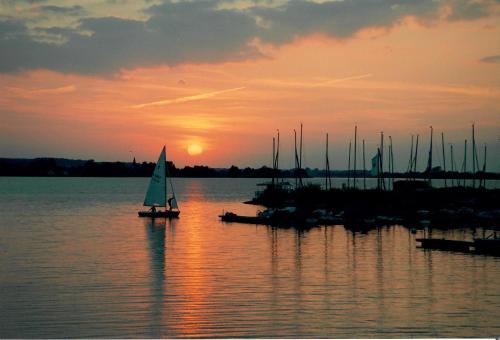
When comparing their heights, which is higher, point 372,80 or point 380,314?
point 372,80

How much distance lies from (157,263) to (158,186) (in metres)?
15.8

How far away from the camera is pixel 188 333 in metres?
10.8

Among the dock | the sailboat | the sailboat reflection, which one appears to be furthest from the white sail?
the dock

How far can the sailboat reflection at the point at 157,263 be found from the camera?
470 inches

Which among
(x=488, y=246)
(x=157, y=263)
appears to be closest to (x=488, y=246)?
(x=488, y=246)

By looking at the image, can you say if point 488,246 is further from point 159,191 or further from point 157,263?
point 159,191

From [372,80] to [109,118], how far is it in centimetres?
1081

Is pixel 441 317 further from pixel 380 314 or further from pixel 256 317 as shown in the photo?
pixel 256 317

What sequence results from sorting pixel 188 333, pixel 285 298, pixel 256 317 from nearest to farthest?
pixel 188 333 < pixel 256 317 < pixel 285 298

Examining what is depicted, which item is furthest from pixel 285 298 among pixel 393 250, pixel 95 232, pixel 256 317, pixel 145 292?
pixel 95 232

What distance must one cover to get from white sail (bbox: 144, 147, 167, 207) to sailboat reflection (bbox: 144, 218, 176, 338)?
43.0 inches

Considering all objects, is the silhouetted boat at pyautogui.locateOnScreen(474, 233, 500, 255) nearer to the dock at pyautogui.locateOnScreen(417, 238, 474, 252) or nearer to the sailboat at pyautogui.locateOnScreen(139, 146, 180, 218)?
the dock at pyautogui.locateOnScreen(417, 238, 474, 252)

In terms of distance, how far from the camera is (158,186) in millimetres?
35656

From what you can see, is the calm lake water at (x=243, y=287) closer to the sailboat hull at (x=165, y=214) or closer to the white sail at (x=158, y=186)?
the white sail at (x=158, y=186)
